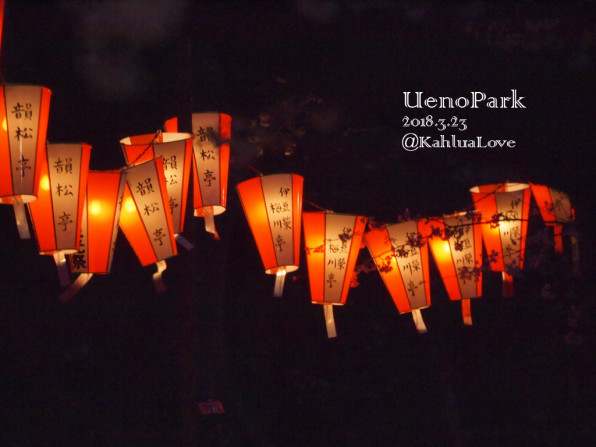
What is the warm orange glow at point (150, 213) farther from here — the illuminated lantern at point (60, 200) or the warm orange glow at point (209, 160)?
the warm orange glow at point (209, 160)

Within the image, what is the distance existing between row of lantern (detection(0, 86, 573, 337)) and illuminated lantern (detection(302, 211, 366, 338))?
11 millimetres

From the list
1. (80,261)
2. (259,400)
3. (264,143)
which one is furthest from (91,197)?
(259,400)

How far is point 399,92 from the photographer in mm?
11266

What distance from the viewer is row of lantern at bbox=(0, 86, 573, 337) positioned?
5473mm

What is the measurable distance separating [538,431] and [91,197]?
1047 centimetres

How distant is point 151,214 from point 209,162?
4.42ft

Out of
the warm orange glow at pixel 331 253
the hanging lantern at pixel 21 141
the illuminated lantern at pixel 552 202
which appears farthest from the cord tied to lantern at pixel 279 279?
the illuminated lantern at pixel 552 202

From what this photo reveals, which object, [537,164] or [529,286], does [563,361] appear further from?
[537,164]

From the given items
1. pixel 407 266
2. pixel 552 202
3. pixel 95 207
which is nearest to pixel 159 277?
pixel 95 207

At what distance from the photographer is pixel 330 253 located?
25.4ft

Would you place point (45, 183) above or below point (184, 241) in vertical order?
above

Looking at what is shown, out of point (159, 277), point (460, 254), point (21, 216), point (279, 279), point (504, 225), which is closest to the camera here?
point (21, 216)

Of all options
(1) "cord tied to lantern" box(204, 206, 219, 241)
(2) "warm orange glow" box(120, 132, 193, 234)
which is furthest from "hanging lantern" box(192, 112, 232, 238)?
(2) "warm orange glow" box(120, 132, 193, 234)

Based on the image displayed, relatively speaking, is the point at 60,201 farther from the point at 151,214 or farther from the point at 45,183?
the point at 151,214
